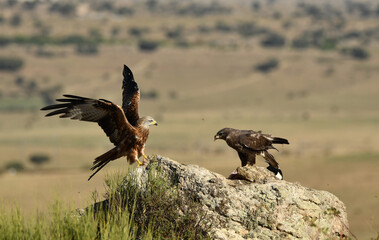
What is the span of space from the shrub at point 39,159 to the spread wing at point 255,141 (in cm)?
4876

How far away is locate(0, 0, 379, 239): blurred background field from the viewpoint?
48.9 m

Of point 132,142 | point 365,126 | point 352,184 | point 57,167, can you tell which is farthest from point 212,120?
Answer: point 132,142

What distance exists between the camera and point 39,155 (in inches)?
2398

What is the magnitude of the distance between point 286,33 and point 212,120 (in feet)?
172

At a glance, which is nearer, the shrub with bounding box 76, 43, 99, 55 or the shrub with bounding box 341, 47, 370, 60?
the shrub with bounding box 341, 47, 370, 60

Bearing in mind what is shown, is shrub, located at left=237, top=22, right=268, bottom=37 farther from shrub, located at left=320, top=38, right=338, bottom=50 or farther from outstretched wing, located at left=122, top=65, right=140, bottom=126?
outstretched wing, located at left=122, top=65, right=140, bottom=126

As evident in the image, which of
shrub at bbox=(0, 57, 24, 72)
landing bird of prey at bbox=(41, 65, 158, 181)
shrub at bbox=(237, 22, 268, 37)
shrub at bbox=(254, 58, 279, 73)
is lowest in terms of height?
landing bird of prey at bbox=(41, 65, 158, 181)

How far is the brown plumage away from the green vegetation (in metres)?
2.58

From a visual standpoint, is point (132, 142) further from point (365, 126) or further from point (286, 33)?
point (286, 33)

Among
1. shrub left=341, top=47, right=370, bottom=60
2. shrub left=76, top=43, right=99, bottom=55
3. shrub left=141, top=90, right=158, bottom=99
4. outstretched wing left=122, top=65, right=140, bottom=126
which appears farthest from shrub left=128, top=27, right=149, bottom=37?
outstretched wing left=122, top=65, right=140, bottom=126

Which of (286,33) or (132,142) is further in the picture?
(286,33)

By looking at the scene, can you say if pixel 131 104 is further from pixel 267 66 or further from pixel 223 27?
pixel 223 27

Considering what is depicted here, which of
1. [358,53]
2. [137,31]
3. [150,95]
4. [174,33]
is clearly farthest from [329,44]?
[150,95]

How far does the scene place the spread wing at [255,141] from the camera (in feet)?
39.8
